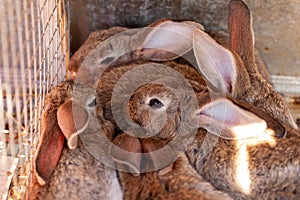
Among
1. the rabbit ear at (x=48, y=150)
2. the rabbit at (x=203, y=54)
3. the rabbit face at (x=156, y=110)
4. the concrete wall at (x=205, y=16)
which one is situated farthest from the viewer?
the concrete wall at (x=205, y=16)

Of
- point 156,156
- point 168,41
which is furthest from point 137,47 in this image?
point 156,156

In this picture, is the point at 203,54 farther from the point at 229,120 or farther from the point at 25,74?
the point at 25,74

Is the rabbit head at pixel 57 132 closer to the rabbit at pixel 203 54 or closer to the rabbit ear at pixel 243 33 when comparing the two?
the rabbit at pixel 203 54

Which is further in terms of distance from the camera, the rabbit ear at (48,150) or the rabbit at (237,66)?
the rabbit at (237,66)

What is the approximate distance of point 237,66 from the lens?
2068mm

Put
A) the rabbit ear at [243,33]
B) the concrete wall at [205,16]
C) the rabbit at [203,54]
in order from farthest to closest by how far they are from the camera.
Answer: the concrete wall at [205,16] < the rabbit ear at [243,33] < the rabbit at [203,54]

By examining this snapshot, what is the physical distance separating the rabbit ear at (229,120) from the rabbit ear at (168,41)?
43cm

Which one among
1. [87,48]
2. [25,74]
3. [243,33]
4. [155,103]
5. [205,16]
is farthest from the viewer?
[205,16]

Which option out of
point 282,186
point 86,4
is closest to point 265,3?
point 86,4

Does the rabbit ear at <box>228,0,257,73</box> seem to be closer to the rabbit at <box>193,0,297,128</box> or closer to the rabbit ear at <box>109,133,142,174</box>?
the rabbit at <box>193,0,297,128</box>

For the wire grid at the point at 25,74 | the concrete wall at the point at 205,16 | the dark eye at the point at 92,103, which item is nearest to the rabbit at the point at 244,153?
the dark eye at the point at 92,103

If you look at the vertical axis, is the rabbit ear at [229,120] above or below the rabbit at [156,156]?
above

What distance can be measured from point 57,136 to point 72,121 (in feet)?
0.24

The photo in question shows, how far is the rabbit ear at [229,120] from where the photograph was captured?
1847 mm
